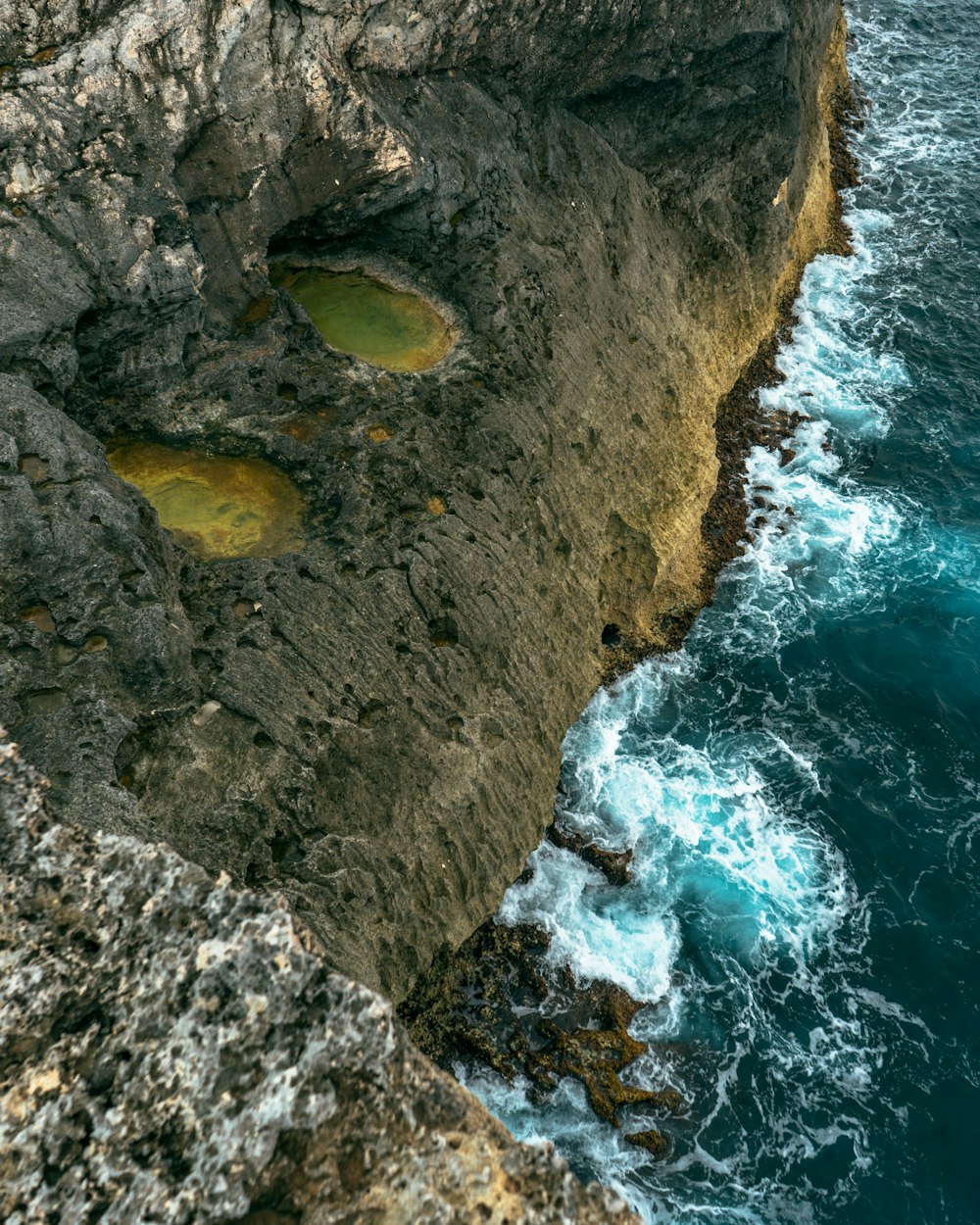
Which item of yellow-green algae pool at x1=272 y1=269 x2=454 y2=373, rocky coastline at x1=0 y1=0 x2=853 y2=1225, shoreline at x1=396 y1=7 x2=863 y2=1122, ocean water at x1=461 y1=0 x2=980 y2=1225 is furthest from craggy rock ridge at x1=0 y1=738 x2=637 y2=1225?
yellow-green algae pool at x1=272 y1=269 x2=454 y2=373

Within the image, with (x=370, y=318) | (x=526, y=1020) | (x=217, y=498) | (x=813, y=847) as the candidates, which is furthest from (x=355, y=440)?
(x=813, y=847)

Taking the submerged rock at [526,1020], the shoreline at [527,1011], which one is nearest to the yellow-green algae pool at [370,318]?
the shoreline at [527,1011]

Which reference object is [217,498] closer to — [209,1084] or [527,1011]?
[527,1011]

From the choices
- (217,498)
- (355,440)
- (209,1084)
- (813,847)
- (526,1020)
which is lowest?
(813,847)

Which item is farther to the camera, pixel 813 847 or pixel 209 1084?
pixel 813 847

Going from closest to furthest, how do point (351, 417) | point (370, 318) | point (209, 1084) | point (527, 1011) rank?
1. point (209, 1084)
2. point (527, 1011)
3. point (351, 417)
4. point (370, 318)

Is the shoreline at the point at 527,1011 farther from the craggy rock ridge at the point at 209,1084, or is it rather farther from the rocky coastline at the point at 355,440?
the craggy rock ridge at the point at 209,1084

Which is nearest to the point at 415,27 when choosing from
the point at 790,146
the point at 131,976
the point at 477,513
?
the point at 477,513
